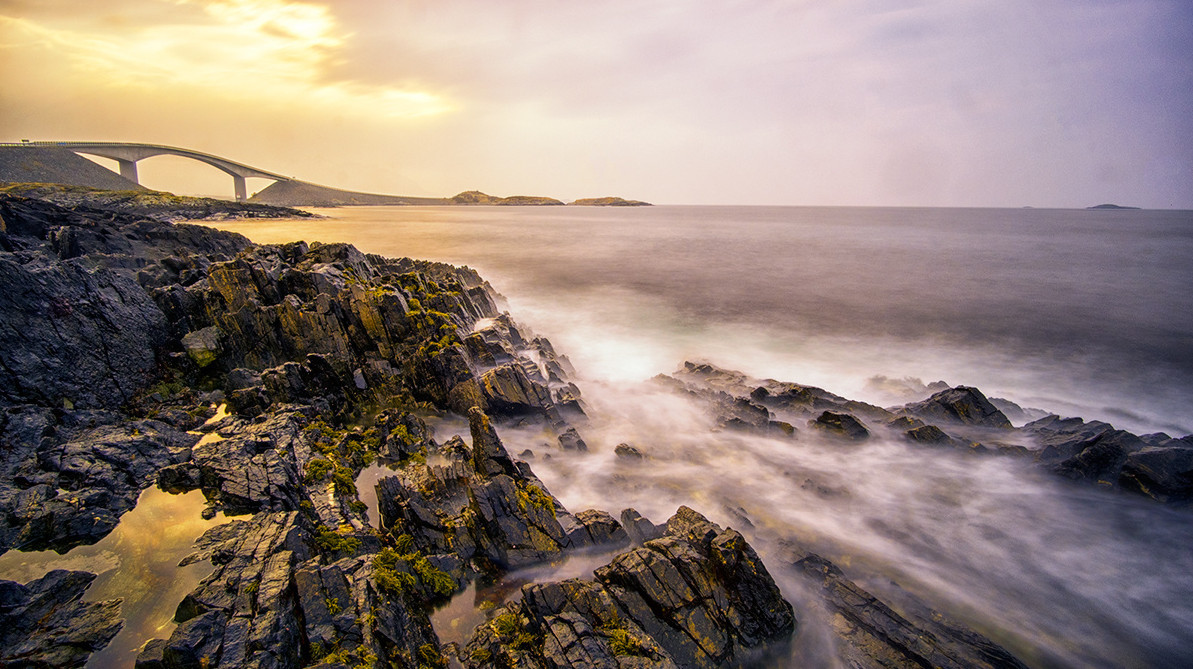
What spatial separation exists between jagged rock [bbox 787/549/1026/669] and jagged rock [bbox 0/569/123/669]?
39.9 ft

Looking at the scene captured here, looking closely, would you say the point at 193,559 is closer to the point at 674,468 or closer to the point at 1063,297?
the point at 674,468

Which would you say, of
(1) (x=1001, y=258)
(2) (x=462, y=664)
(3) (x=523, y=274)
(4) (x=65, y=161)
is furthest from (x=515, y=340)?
(4) (x=65, y=161)

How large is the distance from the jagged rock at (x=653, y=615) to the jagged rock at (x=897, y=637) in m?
1.03

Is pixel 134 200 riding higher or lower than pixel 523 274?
higher

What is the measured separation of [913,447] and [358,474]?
1743 cm

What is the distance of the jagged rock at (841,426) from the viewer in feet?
53.1

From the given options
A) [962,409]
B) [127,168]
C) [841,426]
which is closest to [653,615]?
[841,426]

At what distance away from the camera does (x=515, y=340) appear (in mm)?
24109

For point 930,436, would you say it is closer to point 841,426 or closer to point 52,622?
point 841,426

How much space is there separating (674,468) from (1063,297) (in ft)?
151

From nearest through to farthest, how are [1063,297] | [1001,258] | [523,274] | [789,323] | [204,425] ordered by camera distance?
1. [204,425]
2. [789,323]
3. [1063,297]
4. [523,274]
5. [1001,258]

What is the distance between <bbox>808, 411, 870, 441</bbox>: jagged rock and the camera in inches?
637

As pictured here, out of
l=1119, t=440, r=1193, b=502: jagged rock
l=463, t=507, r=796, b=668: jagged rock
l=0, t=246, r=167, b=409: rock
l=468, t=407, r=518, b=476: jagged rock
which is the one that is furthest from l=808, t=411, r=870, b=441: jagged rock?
l=0, t=246, r=167, b=409: rock

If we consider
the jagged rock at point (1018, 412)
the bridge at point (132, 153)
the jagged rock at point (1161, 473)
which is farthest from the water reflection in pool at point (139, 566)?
the bridge at point (132, 153)
